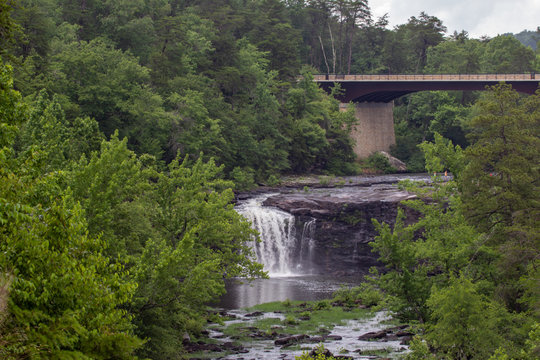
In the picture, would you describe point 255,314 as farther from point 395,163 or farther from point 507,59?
point 507,59

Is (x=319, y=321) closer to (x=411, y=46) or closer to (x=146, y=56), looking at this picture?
(x=146, y=56)

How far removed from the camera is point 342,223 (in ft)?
171

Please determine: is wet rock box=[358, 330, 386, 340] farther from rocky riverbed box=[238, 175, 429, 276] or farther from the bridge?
the bridge

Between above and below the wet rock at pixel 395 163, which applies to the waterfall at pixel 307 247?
below

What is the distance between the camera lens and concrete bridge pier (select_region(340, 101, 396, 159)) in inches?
3617

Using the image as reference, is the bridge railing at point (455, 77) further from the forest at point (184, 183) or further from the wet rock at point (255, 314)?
the wet rock at point (255, 314)

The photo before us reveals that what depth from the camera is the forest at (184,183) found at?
10867 mm

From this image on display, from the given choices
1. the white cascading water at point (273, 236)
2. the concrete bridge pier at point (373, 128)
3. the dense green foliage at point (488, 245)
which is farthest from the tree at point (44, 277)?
the concrete bridge pier at point (373, 128)

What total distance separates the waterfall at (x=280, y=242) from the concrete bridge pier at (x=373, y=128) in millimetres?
41068

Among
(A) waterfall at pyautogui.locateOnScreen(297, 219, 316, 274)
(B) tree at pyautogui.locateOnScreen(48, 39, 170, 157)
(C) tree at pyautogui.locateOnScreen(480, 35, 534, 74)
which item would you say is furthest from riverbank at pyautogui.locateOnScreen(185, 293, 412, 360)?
(C) tree at pyautogui.locateOnScreen(480, 35, 534, 74)

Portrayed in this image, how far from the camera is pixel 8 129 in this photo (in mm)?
11016

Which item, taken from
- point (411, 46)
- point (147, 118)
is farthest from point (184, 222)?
point (411, 46)

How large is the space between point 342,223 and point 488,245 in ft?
80.7

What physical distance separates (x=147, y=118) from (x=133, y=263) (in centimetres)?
3287
